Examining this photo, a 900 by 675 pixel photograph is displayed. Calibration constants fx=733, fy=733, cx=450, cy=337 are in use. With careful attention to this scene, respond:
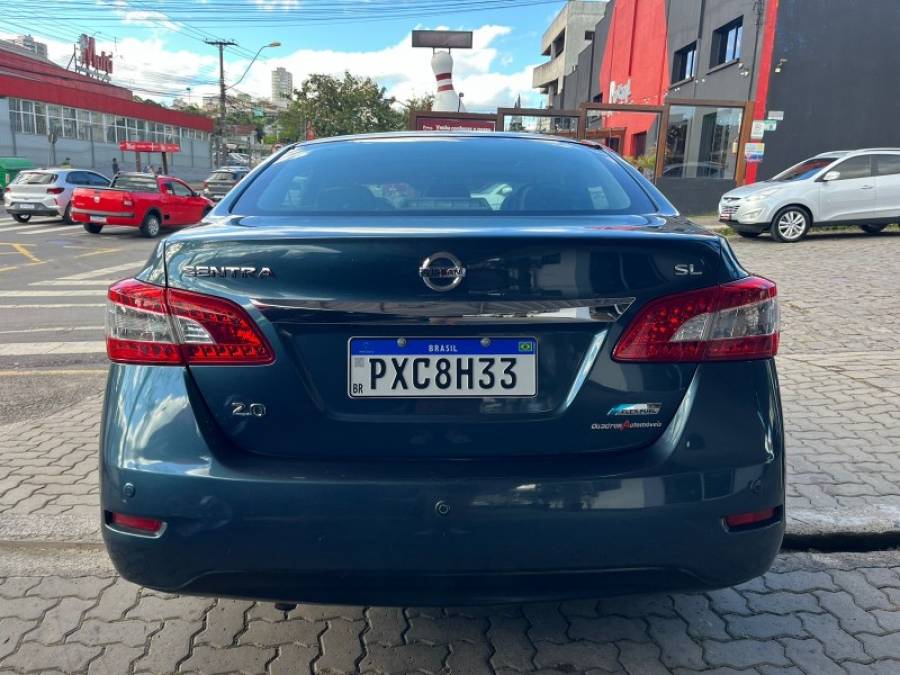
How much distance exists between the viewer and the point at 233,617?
2570 mm

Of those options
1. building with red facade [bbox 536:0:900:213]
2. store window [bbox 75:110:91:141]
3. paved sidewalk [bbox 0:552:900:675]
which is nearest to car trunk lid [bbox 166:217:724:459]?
paved sidewalk [bbox 0:552:900:675]

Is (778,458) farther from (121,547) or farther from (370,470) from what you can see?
(121,547)

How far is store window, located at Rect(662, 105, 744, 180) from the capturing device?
17.8 metres

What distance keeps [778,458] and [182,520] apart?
1.58 m

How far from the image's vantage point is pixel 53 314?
8.34 meters

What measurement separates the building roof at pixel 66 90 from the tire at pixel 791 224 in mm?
41577

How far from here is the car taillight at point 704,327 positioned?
1.90 meters

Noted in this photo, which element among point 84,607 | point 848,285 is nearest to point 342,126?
point 848,285

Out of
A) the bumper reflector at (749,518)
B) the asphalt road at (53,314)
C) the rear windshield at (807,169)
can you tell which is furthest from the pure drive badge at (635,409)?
the rear windshield at (807,169)

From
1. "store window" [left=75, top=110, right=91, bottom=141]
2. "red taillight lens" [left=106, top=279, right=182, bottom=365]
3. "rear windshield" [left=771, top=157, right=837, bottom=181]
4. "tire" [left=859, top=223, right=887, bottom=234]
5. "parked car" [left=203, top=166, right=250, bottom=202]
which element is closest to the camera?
"red taillight lens" [left=106, top=279, right=182, bottom=365]

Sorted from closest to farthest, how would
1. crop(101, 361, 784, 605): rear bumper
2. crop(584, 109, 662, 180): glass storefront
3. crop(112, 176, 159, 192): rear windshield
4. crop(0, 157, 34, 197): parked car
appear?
crop(101, 361, 784, 605): rear bumper < crop(112, 176, 159, 192): rear windshield < crop(584, 109, 662, 180): glass storefront < crop(0, 157, 34, 197): parked car

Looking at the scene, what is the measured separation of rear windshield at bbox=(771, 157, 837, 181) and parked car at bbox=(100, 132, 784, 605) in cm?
1354

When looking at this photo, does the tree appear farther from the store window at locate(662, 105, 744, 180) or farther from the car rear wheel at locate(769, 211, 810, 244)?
the car rear wheel at locate(769, 211, 810, 244)

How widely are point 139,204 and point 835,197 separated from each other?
1472 centimetres
